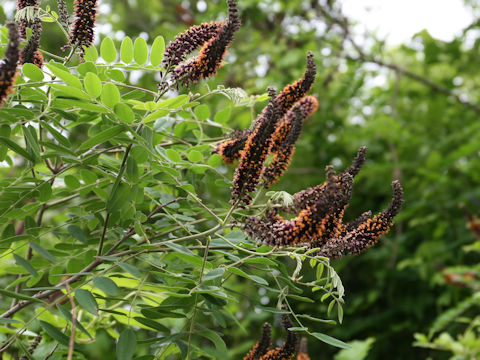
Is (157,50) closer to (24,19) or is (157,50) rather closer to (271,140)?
(24,19)

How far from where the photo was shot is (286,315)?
129 cm

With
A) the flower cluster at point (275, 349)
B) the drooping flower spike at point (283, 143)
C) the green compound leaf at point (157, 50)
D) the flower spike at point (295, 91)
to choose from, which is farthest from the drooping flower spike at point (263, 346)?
the green compound leaf at point (157, 50)

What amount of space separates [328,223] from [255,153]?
0.21 meters

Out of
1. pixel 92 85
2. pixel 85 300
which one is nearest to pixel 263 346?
pixel 85 300

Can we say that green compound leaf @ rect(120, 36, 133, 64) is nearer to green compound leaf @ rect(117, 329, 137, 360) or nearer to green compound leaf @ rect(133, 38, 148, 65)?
green compound leaf @ rect(133, 38, 148, 65)

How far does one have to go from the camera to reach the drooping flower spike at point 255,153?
1.06 meters

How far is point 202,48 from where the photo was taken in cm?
119

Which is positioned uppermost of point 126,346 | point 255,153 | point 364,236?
point 255,153

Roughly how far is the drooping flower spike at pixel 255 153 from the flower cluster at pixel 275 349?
0.35m

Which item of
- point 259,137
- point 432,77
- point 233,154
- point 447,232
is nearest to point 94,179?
→ point 233,154

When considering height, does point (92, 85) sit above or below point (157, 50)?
below

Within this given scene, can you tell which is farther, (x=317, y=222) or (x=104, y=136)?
(x=104, y=136)

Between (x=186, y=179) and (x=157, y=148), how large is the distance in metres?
0.20

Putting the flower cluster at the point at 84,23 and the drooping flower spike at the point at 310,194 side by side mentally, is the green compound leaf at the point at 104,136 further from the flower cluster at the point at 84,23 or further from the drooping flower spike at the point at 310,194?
the drooping flower spike at the point at 310,194
